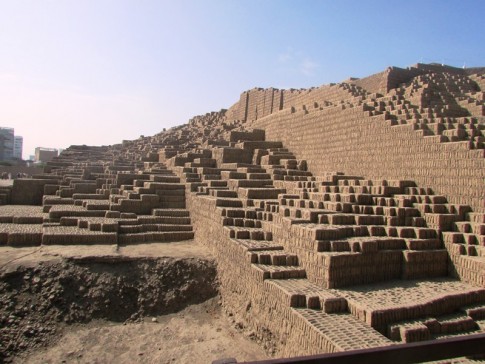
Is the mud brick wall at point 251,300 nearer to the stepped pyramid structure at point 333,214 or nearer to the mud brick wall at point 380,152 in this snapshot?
the stepped pyramid structure at point 333,214

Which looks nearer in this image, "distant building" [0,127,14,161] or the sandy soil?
the sandy soil

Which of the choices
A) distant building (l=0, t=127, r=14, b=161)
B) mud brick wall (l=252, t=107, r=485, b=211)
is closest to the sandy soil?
mud brick wall (l=252, t=107, r=485, b=211)

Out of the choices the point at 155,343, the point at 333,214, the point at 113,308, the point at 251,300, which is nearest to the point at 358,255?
the point at 333,214

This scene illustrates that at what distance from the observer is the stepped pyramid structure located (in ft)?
22.6

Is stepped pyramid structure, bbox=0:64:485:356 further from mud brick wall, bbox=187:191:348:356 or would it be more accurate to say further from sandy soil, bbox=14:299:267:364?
sandy soil, bbox=14:299:267:364

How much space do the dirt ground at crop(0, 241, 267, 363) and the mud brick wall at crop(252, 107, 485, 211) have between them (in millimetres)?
5470

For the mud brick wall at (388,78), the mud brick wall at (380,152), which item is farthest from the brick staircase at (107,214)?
the mud brick wall at (388,78)

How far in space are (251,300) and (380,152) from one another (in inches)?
239

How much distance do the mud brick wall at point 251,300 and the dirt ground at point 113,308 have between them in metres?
0.37

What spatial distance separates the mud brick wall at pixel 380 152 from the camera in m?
9.32

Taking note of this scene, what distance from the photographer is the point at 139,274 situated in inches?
401

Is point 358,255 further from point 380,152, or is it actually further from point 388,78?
point 388,78

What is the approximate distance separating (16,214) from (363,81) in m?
14.9

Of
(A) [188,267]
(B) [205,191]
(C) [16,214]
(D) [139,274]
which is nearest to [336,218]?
(A) [188,267]
